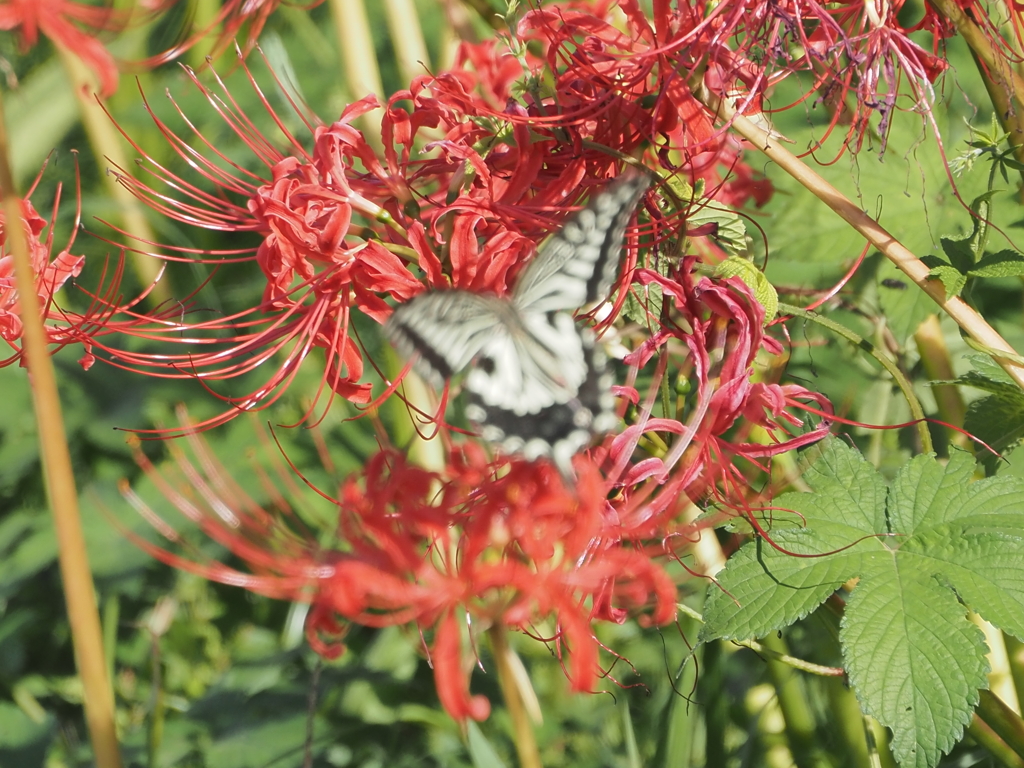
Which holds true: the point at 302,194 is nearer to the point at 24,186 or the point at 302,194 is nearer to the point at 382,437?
the point at 382,437

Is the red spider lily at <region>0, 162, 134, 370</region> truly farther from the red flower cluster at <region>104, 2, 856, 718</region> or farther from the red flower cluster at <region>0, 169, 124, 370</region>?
the red flower cluster at <region>104, 2, 856, 718</region>

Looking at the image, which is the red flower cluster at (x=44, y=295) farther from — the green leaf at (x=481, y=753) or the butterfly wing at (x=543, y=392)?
the green leaf at (x=481, y=753)

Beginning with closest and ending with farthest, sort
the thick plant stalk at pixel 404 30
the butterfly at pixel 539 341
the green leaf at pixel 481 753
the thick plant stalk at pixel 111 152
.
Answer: the butterfly at pixel 539 341 < the green leaf at pixel 481 753 < the thick plant stalk at pixel 404 30 < the thick plant stalk at pixel 111 152

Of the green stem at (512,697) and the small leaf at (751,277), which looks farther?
the small leaf at (751,277)

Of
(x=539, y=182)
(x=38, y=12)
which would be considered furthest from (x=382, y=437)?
(x=38, y=12)

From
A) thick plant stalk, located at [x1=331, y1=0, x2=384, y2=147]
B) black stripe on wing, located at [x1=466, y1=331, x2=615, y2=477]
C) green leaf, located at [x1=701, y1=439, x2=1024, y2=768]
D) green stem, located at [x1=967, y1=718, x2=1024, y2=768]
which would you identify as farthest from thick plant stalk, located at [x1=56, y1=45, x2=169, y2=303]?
green stem, located at [x1=967, y1=718, x2=1024, y2=768]

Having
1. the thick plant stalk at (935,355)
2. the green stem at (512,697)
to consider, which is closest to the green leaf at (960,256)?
the thick plant stalk at (935,355)
